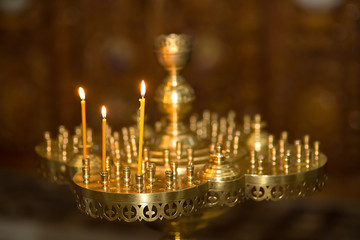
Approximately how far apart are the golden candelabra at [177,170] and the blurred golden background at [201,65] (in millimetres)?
1894

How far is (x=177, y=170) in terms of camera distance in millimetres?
1188

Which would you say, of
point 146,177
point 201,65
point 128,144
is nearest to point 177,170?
point 146,177

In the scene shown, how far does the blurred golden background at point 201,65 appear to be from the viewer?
3227mm

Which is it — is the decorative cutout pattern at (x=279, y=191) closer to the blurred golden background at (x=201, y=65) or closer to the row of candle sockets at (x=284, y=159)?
the row of candle sockets at (x=284, y=159)

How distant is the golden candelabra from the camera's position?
1.08 metres

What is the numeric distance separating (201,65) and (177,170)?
229 centimetres

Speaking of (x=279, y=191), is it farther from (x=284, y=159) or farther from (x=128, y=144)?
(x=128, y=144)

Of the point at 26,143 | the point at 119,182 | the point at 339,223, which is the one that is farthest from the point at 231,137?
the point at 26,143

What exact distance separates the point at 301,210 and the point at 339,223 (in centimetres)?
24

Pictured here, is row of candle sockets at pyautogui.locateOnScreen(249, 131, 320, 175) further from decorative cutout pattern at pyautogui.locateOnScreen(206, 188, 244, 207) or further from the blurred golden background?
the blurred golden background

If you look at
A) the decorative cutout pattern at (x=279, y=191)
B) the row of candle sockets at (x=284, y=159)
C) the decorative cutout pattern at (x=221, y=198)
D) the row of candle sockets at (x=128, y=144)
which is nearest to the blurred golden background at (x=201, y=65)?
the row of candle sockets at (x=128, y=144)

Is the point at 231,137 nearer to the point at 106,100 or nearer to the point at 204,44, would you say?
the point at 204,44

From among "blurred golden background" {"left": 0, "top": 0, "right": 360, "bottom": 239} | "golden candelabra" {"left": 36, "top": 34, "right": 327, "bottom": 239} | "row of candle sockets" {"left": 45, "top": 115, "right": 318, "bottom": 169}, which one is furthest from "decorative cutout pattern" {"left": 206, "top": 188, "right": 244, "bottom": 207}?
"blurred golden background" {"left": 0, "top": 0, "right": 360, "bottom": 239}

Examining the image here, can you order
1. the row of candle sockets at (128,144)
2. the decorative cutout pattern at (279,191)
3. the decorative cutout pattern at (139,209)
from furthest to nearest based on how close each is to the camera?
the row of candle sockets at (128,144) < the decorative cutout pattern at (279,191) < the decorative cutout pattern at (139,209)
